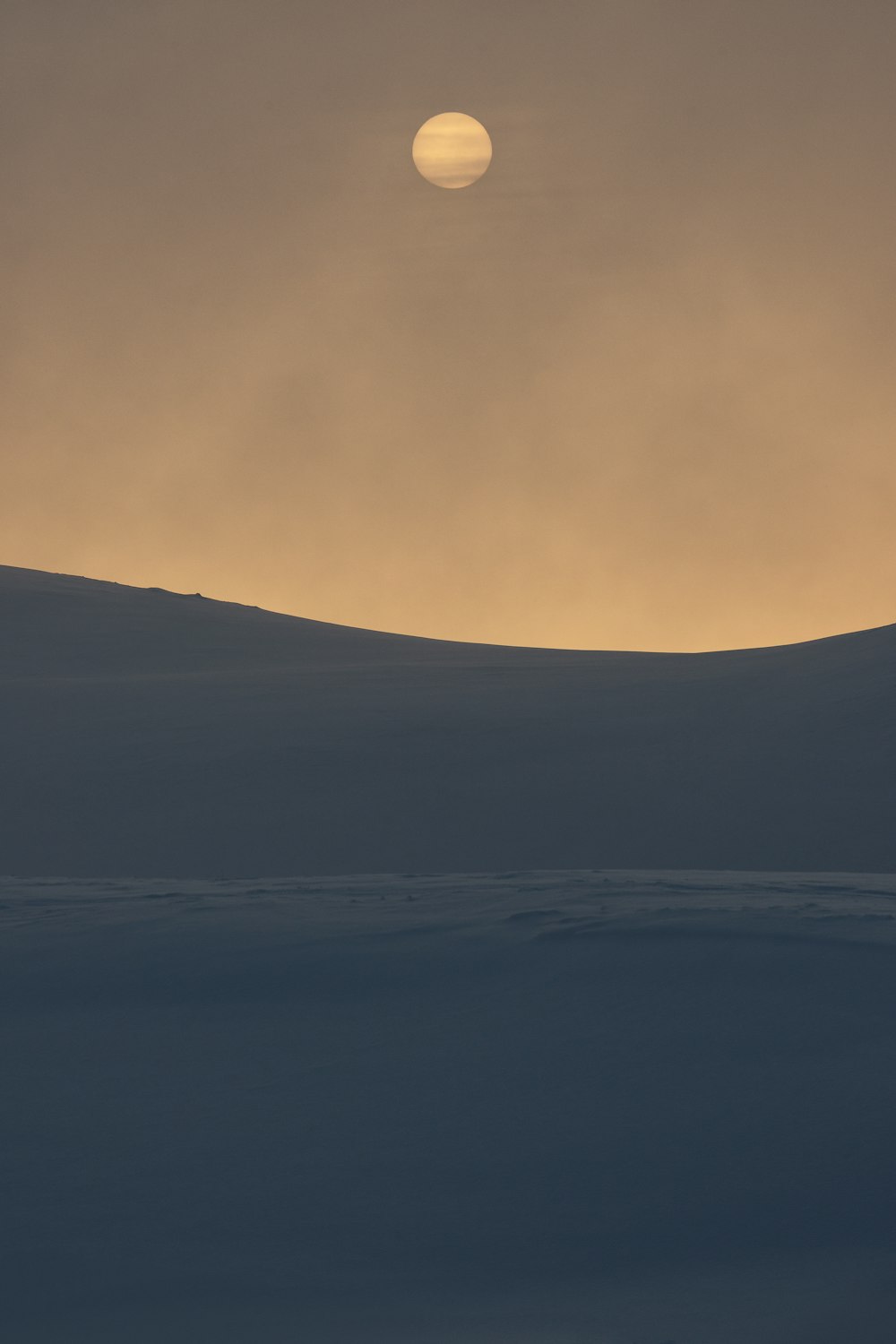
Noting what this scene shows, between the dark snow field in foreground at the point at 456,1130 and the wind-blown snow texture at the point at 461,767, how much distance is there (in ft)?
Answer: 7.72

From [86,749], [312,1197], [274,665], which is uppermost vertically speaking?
[274,665]

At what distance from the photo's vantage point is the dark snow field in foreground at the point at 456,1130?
6.72 feet

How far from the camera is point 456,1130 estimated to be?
2.43m

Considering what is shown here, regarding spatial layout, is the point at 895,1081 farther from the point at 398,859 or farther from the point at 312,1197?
the point at 398,859

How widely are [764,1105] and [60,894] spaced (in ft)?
7.64

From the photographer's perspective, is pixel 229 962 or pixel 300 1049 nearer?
pixel 300 1049

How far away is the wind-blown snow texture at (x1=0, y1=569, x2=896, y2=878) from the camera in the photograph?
5.80 metres

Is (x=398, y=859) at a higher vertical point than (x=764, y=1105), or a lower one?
higher

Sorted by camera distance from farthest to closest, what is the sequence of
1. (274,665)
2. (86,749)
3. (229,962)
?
1. (274,665)
2. (86,749)
3. (229,962)

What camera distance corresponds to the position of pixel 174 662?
10688 mm

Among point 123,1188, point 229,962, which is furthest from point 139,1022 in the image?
point 123,1188

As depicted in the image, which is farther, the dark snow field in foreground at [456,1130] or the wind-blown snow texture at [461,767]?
the wind-blown snow texture at [461,767]

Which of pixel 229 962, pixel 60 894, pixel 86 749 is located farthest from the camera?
pixel 86 749

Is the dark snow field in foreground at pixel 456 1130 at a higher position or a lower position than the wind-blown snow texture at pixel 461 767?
lower
